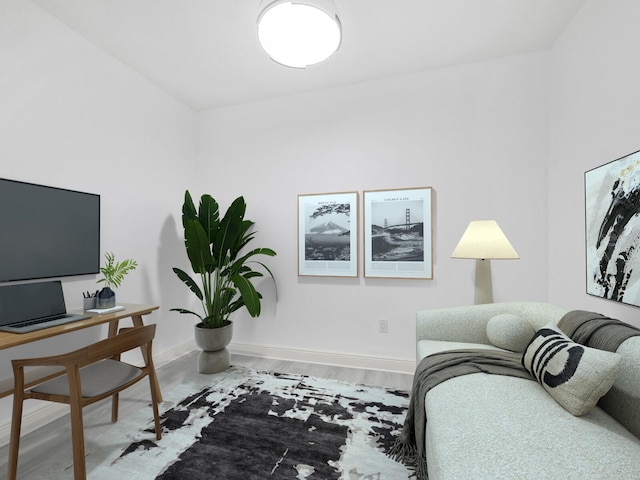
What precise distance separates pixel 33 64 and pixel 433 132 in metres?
3.06

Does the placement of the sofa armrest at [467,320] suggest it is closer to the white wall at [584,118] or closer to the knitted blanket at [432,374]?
the knitted blanket at [432,374]

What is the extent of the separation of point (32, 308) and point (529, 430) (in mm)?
2570

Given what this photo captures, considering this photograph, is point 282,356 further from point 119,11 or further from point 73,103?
point 119,11

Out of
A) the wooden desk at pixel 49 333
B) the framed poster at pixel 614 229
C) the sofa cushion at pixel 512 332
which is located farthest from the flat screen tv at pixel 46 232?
the framed poster at pixel 614 229

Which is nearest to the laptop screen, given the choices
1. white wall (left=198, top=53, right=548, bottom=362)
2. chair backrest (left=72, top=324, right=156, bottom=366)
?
chair backrest (left=72, top=324, right=156, bottom=366)

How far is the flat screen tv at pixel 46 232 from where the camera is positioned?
6.01ft

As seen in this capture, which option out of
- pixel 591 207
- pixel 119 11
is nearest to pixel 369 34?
pixel 119 11

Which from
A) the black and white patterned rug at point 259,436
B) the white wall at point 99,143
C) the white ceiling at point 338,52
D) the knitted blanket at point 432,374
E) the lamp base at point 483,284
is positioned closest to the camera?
the knitted blanket at point 432,374

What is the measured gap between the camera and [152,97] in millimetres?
2988

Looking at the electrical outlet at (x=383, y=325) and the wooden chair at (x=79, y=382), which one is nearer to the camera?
the wooden chair at (x=79, y=382)

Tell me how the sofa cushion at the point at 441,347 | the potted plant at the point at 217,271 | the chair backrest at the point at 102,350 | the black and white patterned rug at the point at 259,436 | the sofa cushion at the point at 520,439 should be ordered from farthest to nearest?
the potted plant at the point at 217,271 → the sofa cushion at the point at 441,347 → the black and white patterned rug at the point at 259,436 → the chair backrest at the point at 102,350 → the sofa cushion at the point at 520,439

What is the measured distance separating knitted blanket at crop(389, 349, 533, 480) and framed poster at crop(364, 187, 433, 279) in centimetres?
115

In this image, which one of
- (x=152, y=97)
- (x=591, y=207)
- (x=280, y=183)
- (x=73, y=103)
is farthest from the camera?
(x=280, y=183)

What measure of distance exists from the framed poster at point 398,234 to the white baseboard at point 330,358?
803 millimetres
